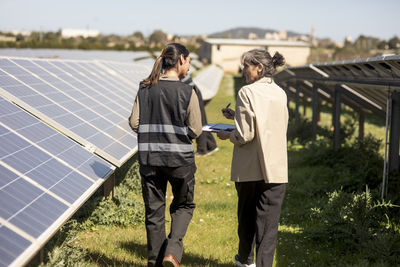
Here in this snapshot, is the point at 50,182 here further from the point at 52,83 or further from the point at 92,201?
the point at 52,83

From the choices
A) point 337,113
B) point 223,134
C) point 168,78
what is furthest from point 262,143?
point 337,113

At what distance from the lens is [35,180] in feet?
13.0

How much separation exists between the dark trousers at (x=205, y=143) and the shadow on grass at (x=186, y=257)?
5830 millimetres

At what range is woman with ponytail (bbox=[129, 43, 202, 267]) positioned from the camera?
3.90 meters

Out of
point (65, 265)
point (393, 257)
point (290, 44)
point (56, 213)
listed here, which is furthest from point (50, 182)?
point (290, 44)

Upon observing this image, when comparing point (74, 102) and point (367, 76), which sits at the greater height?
point (367, 76)

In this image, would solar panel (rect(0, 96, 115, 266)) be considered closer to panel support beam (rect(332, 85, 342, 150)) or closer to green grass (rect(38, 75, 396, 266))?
green grass (rect(38, 75, 396, 266))

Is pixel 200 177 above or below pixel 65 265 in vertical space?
below

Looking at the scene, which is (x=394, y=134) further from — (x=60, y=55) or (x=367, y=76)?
(x=60, y=55)

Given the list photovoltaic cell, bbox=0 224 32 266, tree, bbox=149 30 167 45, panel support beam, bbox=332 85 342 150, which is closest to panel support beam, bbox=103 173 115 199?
photovoltaic cell, bbox=0 224 32 266

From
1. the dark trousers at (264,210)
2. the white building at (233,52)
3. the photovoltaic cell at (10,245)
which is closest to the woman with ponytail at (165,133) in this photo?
the dark trousers at (264,210)

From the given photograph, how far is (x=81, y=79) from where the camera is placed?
→ 9.02 m

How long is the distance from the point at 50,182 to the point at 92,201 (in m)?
2.02

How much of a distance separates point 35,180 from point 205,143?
7163 millimetres
